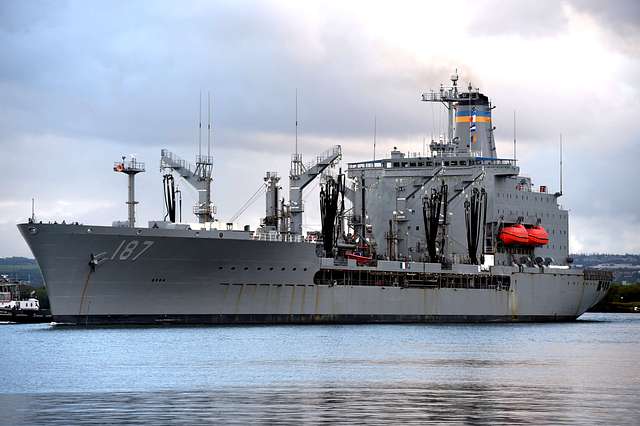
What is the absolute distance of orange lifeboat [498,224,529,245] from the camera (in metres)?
71.8

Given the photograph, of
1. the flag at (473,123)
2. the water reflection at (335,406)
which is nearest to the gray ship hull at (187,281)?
the flag at (473,123)

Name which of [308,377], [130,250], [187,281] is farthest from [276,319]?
[308,377]

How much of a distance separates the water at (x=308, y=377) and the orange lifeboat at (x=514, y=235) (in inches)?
605

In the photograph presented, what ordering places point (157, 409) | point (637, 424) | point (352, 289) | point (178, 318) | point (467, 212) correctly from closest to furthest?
point (637, 424)
point (157, 409)
point (178, 318)
point (352, 289)
point (467, 212)

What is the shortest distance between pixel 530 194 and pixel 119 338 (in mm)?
31875

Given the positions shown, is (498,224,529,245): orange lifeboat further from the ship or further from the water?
the water

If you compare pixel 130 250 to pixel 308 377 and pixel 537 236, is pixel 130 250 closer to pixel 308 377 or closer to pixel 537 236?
pixel 308 377

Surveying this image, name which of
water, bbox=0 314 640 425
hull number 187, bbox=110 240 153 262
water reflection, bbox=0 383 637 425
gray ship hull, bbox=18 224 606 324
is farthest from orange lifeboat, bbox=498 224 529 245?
water reflection, bbox=0 383 637 425

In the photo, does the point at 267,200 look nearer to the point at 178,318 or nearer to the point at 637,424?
the point at 178,318

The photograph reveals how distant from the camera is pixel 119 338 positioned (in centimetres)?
4981

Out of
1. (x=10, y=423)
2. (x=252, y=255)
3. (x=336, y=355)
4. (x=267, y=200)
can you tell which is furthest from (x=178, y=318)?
(x=10, y=423)

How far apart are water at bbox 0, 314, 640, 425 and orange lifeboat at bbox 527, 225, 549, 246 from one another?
16594 millimetres

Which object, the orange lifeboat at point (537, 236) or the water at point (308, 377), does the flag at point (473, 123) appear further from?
the water at point (308, 377)

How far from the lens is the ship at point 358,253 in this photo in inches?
2110
